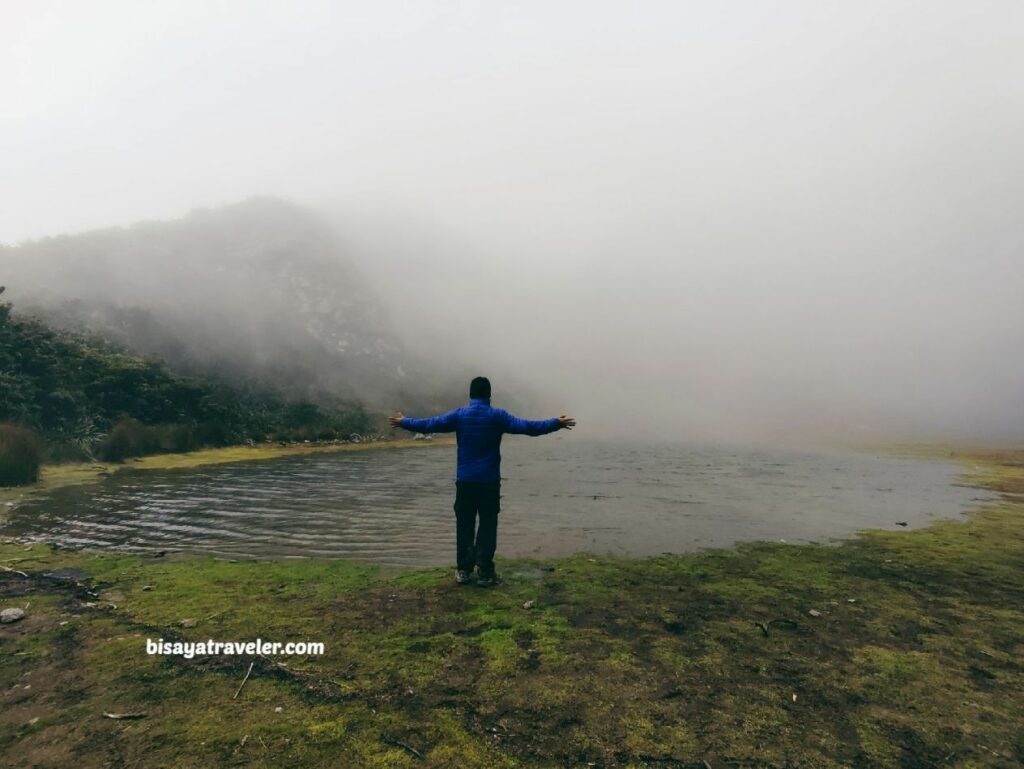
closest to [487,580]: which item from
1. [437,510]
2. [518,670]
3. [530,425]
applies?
[530,425]

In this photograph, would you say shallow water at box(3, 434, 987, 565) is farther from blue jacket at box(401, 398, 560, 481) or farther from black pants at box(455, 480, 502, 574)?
blue jacket at box(401, 398, 560, 481)

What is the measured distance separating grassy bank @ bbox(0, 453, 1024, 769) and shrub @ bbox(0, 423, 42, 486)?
15.1m

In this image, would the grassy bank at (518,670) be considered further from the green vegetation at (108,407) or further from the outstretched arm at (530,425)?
the green vegetation at (108,407)

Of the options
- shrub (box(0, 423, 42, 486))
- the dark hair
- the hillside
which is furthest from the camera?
the hillside

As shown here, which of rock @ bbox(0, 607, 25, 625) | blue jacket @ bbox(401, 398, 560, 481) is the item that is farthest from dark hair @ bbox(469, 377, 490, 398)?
rock @ bbox(0, 607, 25, 625)

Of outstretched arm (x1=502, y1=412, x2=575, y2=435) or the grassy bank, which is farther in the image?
outstretched arm (x1=502, y1=412, x2=575, y2=435)

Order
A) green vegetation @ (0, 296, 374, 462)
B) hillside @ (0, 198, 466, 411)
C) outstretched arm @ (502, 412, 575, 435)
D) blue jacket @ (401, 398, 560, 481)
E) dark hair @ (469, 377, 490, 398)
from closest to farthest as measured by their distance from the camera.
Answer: outstretched arm @ (502, 412, 575, 435) < blue jacket @ (401, 398, 560, 481) < dark hair @ (469, 377, 490, 398) < green vegetation @ (0, 296, 374, 462) < hillside @ (0, 198, 466, 411)

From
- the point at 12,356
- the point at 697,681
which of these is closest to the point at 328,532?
the point at 697,681

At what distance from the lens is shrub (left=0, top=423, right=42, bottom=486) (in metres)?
20.6

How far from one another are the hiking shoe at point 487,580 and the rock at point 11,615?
22.3ft

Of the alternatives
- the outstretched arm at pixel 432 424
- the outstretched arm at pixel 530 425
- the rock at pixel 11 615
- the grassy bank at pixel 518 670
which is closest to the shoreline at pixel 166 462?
the rock at pixel 11 615

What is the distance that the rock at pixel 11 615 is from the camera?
715 centimetres

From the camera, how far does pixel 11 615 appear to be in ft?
23.8

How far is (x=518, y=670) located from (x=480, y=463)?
3727 mm
